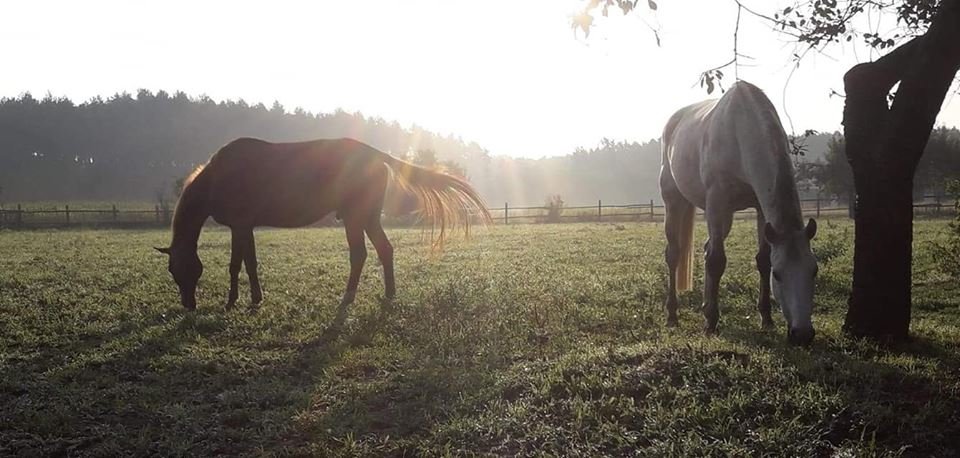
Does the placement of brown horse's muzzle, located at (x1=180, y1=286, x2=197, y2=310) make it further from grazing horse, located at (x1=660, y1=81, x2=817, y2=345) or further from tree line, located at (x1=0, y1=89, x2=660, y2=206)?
tree line, located at (x1=0, y1=89, x2=660, y2=206)

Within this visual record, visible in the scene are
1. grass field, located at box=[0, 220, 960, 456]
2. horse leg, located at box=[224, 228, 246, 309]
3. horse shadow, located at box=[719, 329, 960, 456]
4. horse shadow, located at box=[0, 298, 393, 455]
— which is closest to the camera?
horse shadow, located at box=[719, 329, 960, 456]

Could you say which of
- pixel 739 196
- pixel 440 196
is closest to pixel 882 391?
pixel 739 196

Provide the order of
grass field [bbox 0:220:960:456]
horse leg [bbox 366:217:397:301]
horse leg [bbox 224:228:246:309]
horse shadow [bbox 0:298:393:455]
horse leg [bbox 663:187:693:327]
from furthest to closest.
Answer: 1. horse leg [bbox 366:217:397:301]
2. horse leg [bbox 224:228:246:309]
3. horse leg [bbox 663:187:693:327]
4. horse shadow [bbox 0:298:393:455]
5. grass field [bbox 0:220:960:456]

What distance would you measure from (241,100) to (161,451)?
4738 inches

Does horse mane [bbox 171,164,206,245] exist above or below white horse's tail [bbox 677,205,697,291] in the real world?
above

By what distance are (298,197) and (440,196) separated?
1.90 m

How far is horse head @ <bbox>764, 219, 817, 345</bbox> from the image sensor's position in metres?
5.00

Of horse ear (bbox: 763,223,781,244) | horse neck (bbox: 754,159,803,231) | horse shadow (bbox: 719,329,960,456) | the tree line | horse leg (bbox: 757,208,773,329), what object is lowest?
horse shadow (bbox: 719,329,960,456)

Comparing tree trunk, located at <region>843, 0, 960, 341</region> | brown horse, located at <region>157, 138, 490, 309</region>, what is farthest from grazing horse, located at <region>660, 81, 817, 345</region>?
brown horse, located at <region>157, 138, 490, 309</region>

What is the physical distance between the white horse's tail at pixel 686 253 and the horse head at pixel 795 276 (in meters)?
2.78

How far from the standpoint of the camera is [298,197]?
29.2ft

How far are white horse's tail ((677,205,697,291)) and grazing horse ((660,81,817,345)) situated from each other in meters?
0.01

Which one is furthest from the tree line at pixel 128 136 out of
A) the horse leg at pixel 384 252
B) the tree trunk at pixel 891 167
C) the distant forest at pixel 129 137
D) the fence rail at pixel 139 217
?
the tree trunk at pixel 891 167

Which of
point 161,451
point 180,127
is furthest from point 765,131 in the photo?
point 180,127
